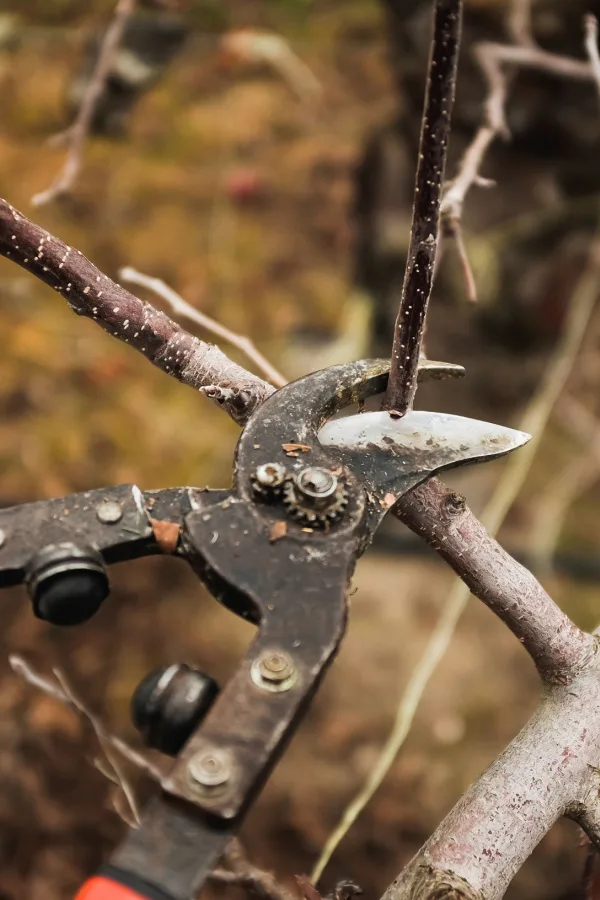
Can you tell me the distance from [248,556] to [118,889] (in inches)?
11.6

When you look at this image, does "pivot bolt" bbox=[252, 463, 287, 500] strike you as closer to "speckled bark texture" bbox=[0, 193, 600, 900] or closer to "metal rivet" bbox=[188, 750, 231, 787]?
"speckled bark texture" bbox=[0, 193, 600, 900]

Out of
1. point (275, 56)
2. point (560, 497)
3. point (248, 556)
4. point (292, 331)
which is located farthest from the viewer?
point (275, 56)

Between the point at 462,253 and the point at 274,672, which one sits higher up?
the point at 462,253

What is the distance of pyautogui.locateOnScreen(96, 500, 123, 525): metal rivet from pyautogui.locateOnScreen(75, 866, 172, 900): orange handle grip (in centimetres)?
31

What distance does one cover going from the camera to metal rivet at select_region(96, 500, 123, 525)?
2.53 feet

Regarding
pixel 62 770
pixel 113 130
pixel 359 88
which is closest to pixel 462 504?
pixel 62 770

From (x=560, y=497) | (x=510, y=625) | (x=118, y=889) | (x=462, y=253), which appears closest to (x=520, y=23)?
(x=462, y=253)

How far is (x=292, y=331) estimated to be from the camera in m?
2.36

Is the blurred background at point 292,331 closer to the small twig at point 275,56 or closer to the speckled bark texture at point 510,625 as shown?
the small twig at point 275,56

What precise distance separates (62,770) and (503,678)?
968 mm

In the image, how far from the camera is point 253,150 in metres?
2.69

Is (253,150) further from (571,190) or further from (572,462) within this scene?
(572,462)

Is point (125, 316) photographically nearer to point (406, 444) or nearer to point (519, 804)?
point (406, 444)

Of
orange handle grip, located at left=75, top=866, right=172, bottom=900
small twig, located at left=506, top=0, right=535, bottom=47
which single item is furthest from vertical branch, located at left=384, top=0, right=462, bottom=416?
small twig, located at left=506, top=0, right=535, bottom=47
